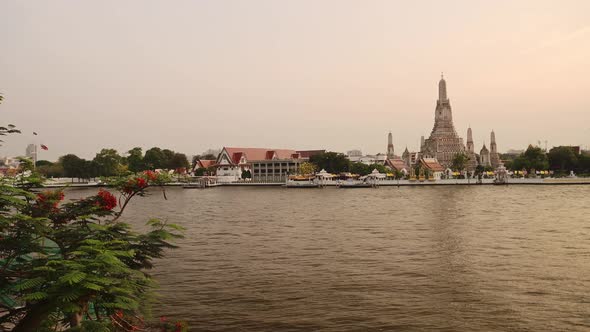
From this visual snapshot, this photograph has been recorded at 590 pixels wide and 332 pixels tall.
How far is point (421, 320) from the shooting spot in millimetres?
13859

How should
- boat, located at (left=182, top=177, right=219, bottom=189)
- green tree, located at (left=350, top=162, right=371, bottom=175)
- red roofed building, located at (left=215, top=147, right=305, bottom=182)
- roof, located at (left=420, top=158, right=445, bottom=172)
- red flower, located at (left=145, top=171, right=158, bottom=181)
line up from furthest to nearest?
roof, located at (left=420, top=158, right=445, bottom=172) → green tree, located at (left=350, top=162, right=371, bottom=175) → red roofed building, located at (left=215, top=147, right=305, bottom=182) → boat, located at (left=182, top=177, right=219, bottom=189) → red flower, located at (left=145, top=171, right=158, bottom=181)

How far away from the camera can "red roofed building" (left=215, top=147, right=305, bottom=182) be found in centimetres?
13875

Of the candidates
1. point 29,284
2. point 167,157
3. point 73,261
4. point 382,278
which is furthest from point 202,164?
point 29,284

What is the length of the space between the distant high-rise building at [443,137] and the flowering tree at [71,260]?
17233 cm

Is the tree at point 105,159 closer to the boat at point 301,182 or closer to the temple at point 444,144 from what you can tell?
the boat at point 301,182

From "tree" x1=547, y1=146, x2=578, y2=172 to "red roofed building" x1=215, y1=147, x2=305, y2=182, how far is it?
218 feet

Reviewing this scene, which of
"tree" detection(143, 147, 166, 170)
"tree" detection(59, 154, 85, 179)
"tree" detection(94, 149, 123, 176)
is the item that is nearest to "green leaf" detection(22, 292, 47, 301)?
"tree" detection(94, 149, 123, 176)

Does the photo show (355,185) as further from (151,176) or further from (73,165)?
(151,176)

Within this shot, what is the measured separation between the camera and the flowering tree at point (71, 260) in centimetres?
546

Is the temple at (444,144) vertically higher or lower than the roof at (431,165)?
higher

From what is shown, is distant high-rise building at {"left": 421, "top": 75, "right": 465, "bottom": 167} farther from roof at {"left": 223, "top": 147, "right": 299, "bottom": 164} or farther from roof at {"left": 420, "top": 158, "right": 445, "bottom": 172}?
roof at {"left": 223, "top": 147, "right": 299, "bottom": 164}

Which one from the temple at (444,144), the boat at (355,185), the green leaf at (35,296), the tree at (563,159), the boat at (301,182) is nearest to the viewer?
the green leaf at (35,296)

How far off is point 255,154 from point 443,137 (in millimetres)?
73976

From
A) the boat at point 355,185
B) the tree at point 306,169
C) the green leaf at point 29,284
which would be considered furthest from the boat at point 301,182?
the green leaf at point 29,284
